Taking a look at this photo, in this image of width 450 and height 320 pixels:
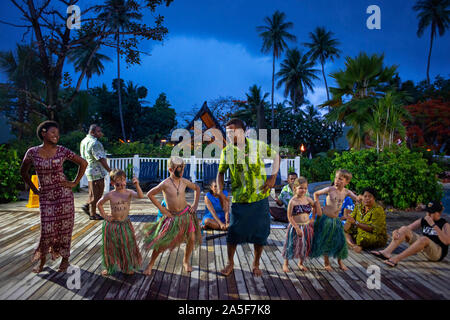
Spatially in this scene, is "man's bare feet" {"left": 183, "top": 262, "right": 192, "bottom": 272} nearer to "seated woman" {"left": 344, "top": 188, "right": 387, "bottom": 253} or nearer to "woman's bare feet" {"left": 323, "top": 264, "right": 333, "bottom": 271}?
"woman's bare feet" {"left": 323, "top": 264, "right": 333, "bottom": 271}

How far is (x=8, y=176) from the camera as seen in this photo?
24.0 ft

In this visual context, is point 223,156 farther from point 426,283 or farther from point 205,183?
point 205,183

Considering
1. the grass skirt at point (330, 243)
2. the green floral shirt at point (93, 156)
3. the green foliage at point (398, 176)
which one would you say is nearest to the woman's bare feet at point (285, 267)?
the grass skirt at point (330, 243)

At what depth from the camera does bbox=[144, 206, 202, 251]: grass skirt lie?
3.20 metres

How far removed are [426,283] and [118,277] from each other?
3239mm

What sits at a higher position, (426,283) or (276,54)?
(276,54)

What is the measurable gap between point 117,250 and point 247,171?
1.66 meters

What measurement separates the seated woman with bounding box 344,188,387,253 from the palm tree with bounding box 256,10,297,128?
3062 centimetres

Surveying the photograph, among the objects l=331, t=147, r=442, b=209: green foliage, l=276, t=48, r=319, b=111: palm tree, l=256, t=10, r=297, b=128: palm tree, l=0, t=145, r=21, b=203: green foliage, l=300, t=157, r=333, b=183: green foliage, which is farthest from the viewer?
l=276, t=48, r=319, b=111: palm tree

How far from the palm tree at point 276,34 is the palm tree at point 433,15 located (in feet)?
46.7

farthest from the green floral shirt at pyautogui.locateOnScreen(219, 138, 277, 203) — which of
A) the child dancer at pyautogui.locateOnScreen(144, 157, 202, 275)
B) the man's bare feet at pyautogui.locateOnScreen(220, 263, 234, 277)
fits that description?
A: the man's bare feet at pyautogui.locateOnScreen(220, 263, 234, 277)

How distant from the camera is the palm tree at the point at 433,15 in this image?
32.0 meters
